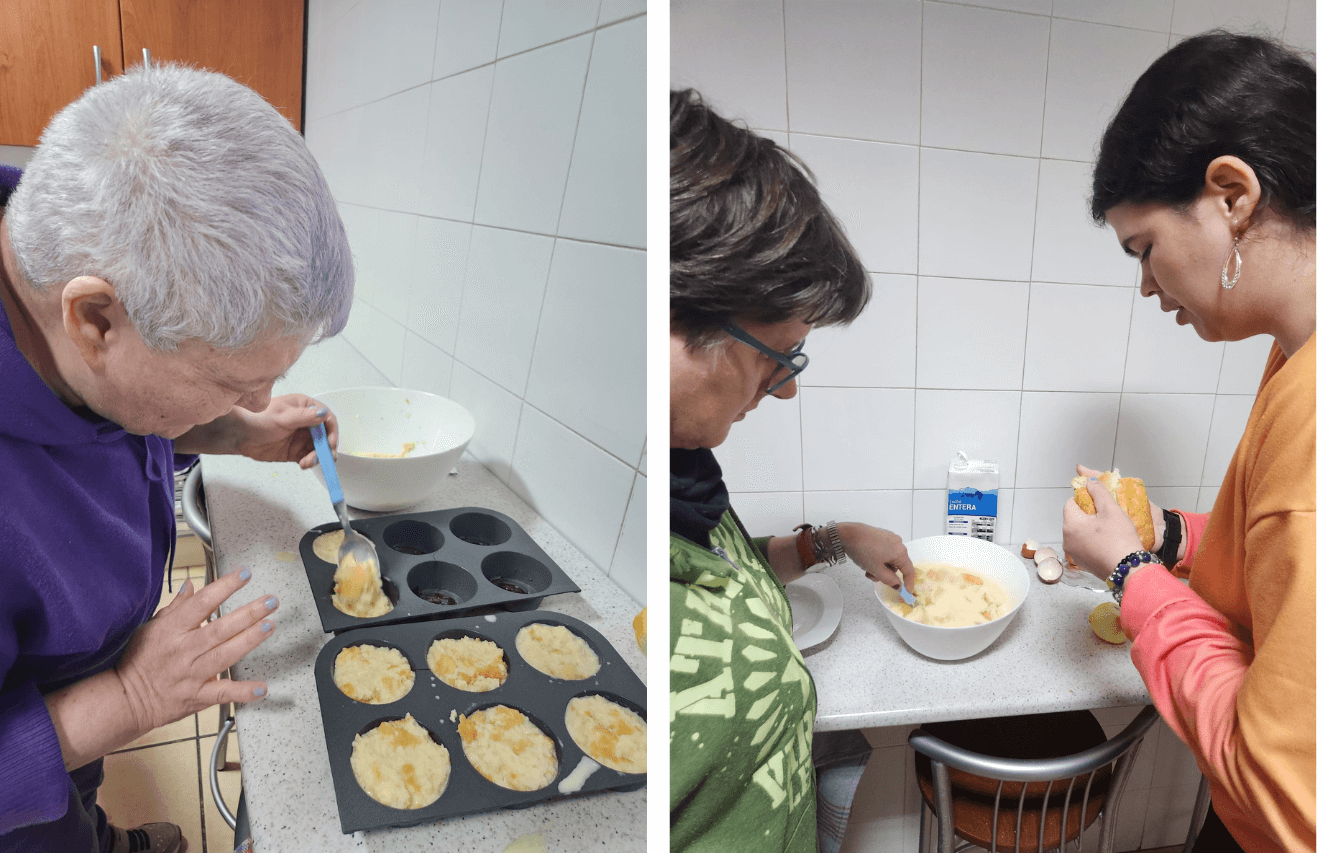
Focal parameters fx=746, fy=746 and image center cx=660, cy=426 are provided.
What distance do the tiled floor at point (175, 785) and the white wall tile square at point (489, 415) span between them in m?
0.81

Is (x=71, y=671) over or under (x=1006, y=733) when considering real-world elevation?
over

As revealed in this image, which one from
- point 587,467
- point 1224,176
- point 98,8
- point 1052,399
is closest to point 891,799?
point 1052,399

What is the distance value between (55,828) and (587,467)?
28.9 inches

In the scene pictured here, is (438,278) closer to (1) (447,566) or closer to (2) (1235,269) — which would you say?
(1) (447,566)

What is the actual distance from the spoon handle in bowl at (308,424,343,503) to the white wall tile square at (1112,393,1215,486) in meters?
1.20

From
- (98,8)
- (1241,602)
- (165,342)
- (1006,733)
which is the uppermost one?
(98,8)

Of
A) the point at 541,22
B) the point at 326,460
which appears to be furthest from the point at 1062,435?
the point at 326,460

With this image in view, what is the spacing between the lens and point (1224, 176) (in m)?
0.61

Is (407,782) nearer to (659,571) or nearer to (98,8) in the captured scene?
(659,571)

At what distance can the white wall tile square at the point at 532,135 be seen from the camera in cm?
101

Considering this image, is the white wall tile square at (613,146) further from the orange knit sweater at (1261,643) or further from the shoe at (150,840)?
the shoe at (150,840)

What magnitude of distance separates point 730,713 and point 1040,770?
2.20ft

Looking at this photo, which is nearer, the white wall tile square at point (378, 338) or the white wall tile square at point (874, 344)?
the white wall tile square at point (874, 344)

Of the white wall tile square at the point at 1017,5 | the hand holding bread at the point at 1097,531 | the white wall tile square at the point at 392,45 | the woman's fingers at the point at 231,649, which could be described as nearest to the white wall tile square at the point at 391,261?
the white wall tile square at the point at 392,45
